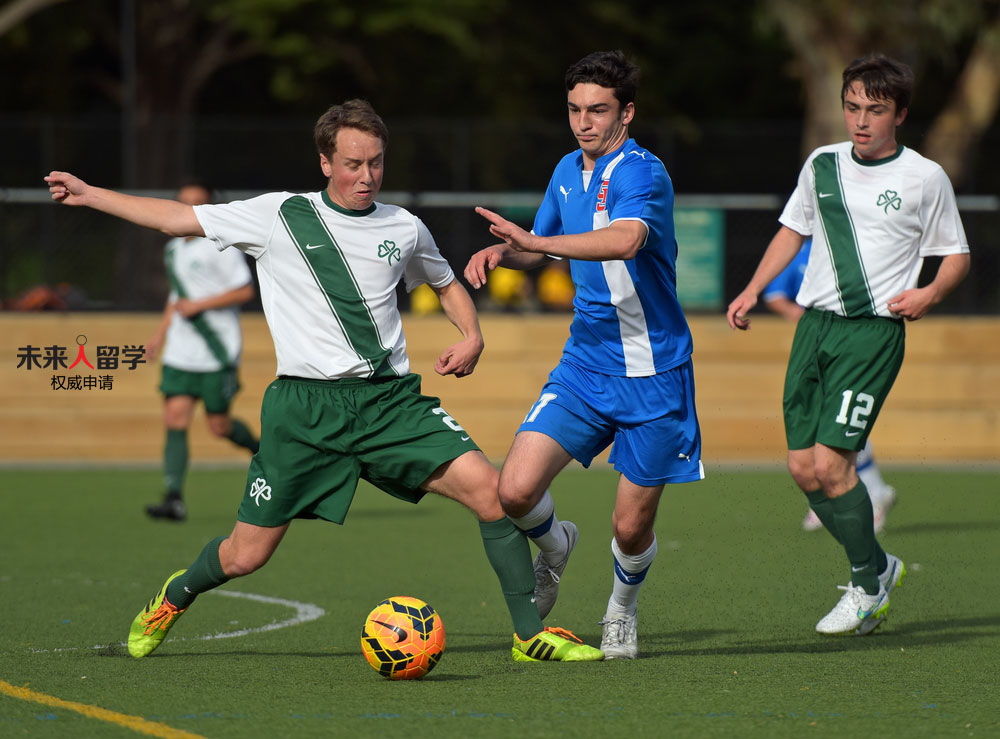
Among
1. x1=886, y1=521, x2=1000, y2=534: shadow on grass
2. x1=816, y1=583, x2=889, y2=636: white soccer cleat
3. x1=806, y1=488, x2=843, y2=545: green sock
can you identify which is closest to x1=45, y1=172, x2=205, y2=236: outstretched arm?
x1=806, y1=488, x2=843, y2=545: green sock

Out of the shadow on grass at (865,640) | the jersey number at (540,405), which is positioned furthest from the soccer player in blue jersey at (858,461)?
the jersey number at (540,405)

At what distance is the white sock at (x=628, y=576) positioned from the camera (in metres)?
6.01

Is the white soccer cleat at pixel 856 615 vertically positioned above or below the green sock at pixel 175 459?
above

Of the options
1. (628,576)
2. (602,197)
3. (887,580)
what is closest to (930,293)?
(887,580)

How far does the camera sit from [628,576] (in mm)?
6035

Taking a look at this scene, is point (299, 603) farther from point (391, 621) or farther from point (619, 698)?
point (619, 698)

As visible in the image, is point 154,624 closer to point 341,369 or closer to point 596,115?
point 341,369

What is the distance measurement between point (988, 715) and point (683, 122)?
2675 cm

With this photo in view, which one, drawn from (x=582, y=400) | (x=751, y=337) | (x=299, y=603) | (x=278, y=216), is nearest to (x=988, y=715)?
(x=582, y=400)

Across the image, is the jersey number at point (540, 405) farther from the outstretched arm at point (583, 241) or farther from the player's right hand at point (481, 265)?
the outstretched arm at point (583, 241)

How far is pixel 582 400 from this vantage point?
5.90 m

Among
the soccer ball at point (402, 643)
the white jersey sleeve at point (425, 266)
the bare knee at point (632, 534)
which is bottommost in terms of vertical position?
the soccer ball at point (402, 643)

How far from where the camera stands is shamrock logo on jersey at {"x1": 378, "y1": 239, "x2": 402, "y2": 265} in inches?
226

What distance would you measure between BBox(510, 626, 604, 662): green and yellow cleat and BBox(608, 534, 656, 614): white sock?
0.26 m
